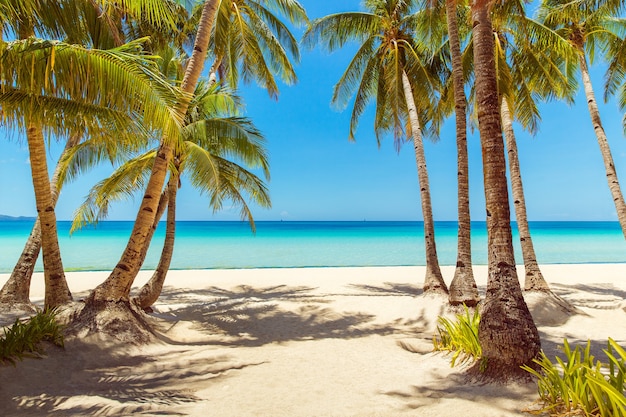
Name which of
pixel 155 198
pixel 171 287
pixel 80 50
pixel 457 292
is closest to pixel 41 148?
pixel 155 198

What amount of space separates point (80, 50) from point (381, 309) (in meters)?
7.53

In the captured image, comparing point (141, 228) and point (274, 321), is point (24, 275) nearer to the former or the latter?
point (141, 228)

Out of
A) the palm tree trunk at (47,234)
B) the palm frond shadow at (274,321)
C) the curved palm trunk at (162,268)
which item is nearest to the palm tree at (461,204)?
the palm frond shadow at (274,321)

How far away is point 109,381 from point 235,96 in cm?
700

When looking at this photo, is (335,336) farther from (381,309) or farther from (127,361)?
(127,361)

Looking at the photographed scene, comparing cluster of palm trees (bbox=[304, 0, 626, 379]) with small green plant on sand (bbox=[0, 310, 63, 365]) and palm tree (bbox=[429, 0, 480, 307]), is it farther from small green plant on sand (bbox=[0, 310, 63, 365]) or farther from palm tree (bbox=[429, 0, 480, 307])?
small green plant on sand (bbox=[0, 310, 63, 365])

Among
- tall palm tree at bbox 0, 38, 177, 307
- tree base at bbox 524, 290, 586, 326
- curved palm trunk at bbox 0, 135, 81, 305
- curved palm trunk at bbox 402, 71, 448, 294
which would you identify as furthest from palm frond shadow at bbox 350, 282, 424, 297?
curved palm trunk at bbox 0, 135, 81, 305

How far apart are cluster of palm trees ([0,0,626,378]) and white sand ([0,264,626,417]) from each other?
2.39 ft

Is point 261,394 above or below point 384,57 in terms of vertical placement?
below

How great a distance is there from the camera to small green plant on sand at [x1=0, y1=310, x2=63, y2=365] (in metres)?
4.72

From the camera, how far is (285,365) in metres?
5.43

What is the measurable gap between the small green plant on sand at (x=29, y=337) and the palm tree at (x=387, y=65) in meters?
8.20

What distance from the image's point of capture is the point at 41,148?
20.4 ft

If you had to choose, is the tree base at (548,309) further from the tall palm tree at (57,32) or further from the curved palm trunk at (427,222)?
the tall palm tree at (57,32)
